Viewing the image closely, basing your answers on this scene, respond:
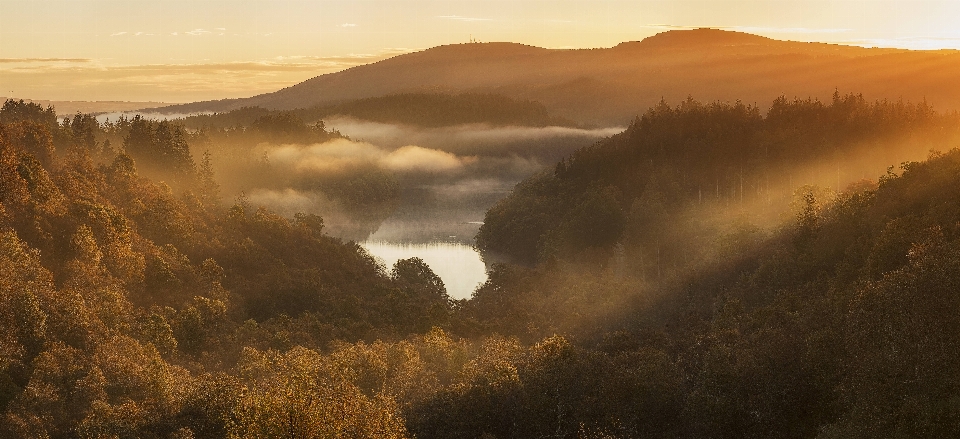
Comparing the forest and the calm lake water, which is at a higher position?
the forest

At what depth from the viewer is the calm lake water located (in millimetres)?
120444

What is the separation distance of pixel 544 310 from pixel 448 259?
214 feet

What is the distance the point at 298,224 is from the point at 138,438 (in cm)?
7031

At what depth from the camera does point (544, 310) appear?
79.2 metres

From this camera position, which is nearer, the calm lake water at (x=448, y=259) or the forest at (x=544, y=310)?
the forest at (x=544, y=310)

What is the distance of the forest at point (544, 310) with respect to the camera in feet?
123

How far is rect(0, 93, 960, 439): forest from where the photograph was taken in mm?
37406

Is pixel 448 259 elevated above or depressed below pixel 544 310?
below

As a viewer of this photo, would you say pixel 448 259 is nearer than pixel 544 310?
No

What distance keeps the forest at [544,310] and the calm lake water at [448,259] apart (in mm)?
11514

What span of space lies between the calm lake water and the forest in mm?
11514

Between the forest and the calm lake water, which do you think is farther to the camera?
the calm lake water

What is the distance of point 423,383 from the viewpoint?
47719 mm

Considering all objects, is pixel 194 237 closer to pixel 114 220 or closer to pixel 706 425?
pixel 114 220
